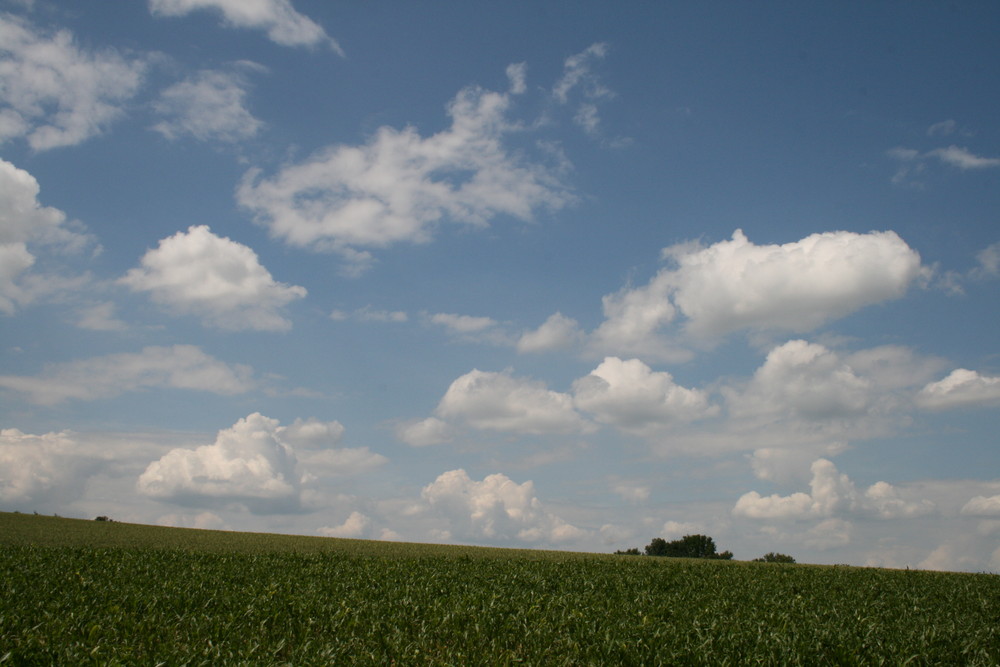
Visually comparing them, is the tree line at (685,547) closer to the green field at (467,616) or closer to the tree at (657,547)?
the tree at (657,547)

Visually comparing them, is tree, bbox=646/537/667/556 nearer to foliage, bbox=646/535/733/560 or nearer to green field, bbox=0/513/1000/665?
foliage, bbox=646/535/733/560

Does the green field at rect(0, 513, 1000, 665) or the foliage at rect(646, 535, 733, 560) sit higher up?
the green field at rect(0, 513, 1000, 665)

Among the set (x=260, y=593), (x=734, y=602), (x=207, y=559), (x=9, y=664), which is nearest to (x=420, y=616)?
(x=260, y=593)

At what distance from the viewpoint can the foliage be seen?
76.7 m

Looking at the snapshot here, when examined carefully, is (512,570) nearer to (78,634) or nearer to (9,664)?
(78,634)

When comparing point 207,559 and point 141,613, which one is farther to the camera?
point 207,559

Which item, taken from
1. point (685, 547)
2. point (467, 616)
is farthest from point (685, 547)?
point (467, 616)

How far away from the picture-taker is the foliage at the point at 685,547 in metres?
76.7

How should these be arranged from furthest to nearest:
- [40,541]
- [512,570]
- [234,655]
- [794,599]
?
[40,541] → [512,570] → [794,599] → [234,655]

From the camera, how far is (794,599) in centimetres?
1739

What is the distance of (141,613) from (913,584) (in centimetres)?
2477

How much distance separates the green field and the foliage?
184 feet

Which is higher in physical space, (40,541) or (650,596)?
(650,596)

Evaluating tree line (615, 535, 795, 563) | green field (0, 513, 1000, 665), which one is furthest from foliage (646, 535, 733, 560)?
green field (0, 513, 1000, 665)
